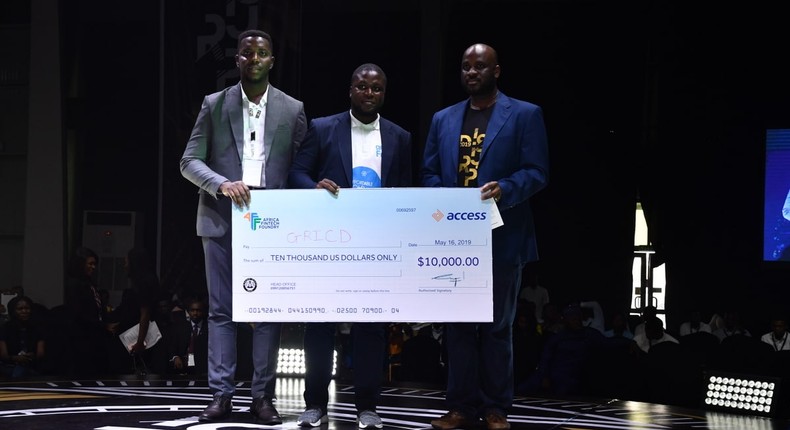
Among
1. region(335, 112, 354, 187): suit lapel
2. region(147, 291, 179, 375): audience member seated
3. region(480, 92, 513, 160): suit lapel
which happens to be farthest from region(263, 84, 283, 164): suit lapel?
region(147, 291, 179, 375): audience member seated

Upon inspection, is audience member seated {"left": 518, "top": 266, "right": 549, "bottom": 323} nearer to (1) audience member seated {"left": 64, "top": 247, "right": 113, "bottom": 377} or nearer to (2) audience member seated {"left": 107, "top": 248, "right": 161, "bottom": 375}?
(2) audience member seated {"left": 107, "top": 248, "right": 161, "bottom": 375}

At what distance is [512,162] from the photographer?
400cm

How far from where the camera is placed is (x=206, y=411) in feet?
12.6

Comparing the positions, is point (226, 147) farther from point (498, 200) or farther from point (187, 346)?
point (187, 346)

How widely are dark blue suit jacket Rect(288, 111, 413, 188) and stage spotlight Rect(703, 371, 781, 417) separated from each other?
8.17 feet

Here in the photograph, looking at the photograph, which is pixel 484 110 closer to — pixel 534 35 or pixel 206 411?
pixel 206 411

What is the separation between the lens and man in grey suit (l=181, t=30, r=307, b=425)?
4.01 meters

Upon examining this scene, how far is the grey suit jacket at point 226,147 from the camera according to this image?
4.05 meters

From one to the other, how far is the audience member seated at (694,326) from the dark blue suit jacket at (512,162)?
354 inches

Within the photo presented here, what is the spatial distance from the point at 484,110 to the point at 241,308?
1.26 meters

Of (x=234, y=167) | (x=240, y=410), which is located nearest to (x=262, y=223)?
(x=234, y=167)

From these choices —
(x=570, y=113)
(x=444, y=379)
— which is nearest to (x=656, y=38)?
(x=570, y=113)

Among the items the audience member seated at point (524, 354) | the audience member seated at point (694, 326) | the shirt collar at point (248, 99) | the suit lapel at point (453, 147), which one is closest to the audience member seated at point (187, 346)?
the audience member seated at point (524, 354)

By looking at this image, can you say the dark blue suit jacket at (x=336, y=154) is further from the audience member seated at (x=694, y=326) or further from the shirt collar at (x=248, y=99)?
the audience member seated at (x=694, y=326)
